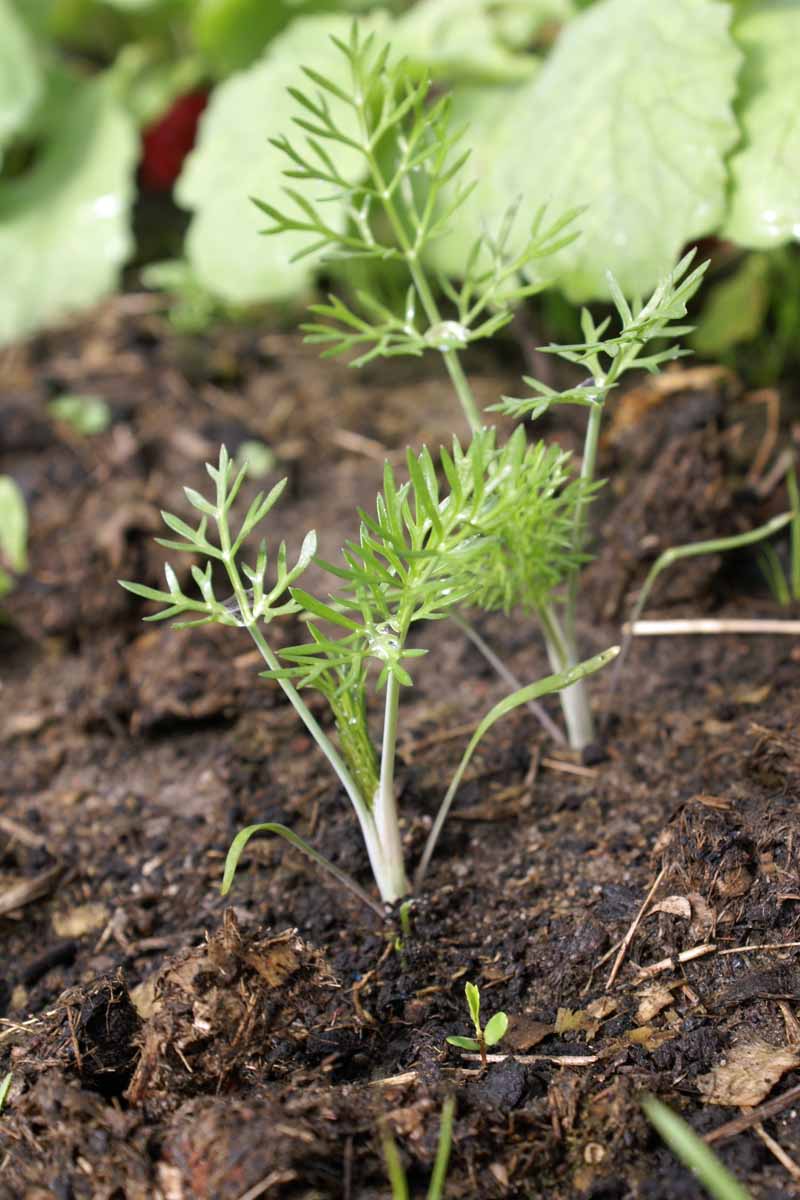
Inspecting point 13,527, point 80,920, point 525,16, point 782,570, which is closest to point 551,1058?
point 80,920

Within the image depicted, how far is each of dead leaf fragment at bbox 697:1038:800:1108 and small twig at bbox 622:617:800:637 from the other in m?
0.72

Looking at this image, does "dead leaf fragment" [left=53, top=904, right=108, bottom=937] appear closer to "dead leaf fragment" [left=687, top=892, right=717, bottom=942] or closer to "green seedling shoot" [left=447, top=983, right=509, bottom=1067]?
"green seedling shoot" [left=447, top=983, right=509, bottom=1067]

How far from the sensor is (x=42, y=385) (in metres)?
2.58

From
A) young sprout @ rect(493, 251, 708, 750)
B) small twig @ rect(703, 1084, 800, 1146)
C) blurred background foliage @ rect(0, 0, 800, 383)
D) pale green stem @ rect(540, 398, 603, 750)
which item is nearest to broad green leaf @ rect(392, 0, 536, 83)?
blurred background foliage @ rect(0, 0, 800, 383)

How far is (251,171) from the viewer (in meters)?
2.28

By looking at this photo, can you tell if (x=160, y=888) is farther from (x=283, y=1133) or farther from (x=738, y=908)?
(x=738, y=908)

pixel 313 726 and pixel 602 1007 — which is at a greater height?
pixel 313 726

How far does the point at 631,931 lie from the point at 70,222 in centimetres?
231

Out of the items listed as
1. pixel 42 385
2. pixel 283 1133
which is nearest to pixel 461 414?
pixel 42 385

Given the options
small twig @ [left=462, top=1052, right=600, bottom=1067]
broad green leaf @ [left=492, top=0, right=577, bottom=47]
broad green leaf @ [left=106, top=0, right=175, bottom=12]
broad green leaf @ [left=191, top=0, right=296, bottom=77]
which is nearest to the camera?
small twig @ [left=462, top=1052, right=600, bottom=1067]

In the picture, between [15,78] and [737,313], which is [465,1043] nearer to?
[737,313]

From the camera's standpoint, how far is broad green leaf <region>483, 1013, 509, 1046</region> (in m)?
1.09

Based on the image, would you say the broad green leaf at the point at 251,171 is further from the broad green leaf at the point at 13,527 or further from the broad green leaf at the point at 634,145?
the broad green leaf at the point at 13,527

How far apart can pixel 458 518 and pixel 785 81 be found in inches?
49.4
